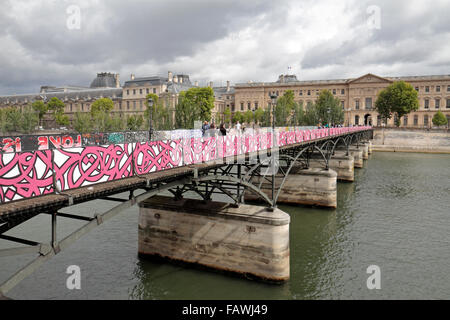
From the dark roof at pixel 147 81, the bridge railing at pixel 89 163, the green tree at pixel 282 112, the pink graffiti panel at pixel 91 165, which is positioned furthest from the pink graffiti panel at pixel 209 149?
the dark roof at pixel 147 81

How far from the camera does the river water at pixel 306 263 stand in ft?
53.3

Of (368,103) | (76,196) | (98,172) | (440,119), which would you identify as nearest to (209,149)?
(98,172)

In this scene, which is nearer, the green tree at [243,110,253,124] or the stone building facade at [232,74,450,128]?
the stone building facade at [232,74,450,128]

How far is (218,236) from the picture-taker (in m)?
17.8

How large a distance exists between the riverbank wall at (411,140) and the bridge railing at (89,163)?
86.2 meters

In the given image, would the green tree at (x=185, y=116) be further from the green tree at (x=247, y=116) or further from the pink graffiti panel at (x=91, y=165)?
the green tree at (x=247, y=116)

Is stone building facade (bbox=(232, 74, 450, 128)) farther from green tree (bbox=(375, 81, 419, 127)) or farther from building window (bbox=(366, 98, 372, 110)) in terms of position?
green tree (bbox=(375, 81, 419, 127))

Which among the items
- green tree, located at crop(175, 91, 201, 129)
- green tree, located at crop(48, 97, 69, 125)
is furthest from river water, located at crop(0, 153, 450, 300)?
green tree, located at crop(48, 97, 69, 125)

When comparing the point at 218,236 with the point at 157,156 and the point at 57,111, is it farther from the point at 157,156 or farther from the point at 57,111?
the point at 57,111

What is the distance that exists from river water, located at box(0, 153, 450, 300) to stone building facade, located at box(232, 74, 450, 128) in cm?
9485

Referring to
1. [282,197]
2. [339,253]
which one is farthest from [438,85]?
[339,253]

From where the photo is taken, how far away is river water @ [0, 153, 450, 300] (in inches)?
640

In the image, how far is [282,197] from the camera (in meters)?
32.9
